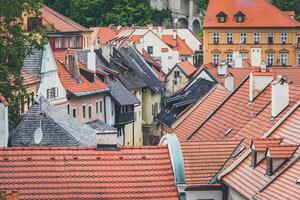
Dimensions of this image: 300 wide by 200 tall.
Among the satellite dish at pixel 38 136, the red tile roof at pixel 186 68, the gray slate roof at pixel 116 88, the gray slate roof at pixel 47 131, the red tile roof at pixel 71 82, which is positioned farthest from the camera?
the red tile roof at pixel 186 68

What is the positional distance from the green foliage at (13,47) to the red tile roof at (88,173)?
16.0 m

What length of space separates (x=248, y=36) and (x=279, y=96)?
224 feet

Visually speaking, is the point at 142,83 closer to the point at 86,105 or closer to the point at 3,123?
the point at 86,105

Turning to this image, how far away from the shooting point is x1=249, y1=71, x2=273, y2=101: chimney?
30.0m

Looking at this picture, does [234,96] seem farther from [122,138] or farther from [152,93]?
[152,93]

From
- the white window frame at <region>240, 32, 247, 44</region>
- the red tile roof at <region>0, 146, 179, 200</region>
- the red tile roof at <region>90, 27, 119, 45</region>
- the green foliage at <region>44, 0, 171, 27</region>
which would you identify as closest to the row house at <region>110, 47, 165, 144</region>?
the white window frame at <region>240, 32, 247, 44</region>

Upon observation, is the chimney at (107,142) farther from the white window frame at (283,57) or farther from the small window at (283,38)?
the white window frame at (283,57)

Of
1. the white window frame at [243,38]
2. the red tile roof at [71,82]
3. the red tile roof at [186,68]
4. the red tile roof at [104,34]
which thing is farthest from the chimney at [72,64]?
the red tile roof at [104,34]

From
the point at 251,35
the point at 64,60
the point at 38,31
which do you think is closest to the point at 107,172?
the point at 38,31

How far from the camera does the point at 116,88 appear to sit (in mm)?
59594

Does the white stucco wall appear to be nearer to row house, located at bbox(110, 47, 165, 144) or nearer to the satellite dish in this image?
the satellite dish

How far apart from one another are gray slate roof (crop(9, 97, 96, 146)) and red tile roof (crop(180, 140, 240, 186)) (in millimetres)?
6425

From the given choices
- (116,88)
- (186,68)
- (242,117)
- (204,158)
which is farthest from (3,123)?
(186,68)

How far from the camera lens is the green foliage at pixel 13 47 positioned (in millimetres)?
35000
